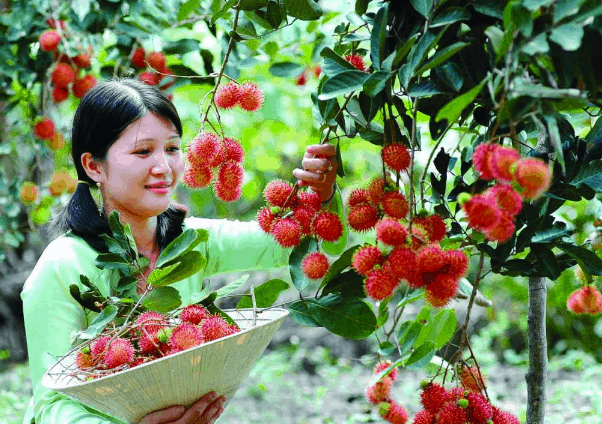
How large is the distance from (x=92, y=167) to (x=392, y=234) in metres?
0.65

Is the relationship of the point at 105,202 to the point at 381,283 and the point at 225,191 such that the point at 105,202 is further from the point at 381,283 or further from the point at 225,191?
the point at 381,283

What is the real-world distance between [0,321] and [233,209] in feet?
4.97

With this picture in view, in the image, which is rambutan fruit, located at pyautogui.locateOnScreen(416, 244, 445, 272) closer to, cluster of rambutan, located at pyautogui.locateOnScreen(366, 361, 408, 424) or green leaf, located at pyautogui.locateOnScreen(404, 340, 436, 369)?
green leaf, located at pyautogui.locateOnScreen(404, 340, 436, 369)

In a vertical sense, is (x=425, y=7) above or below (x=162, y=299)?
above

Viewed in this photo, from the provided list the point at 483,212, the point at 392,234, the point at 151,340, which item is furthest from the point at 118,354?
the point at 483,212

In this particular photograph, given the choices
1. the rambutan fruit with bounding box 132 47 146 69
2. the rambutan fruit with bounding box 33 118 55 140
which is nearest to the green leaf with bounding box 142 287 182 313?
the rambutan fruit with bounding box 132 47 146 69

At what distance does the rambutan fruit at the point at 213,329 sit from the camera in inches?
36.5

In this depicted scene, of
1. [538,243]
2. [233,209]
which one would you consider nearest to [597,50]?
[538,243]

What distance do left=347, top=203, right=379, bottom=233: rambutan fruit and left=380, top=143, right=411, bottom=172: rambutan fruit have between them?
58 mm

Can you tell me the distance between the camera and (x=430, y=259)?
0.78m

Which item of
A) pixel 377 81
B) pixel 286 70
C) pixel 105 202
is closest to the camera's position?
pixel 377 81

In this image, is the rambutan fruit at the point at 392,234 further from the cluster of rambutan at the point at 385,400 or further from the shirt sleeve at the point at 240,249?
the shirt sleeve at the point at 240,249

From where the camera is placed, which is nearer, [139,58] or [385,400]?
[385,400]

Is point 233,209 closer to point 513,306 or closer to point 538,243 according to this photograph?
point 513,306
